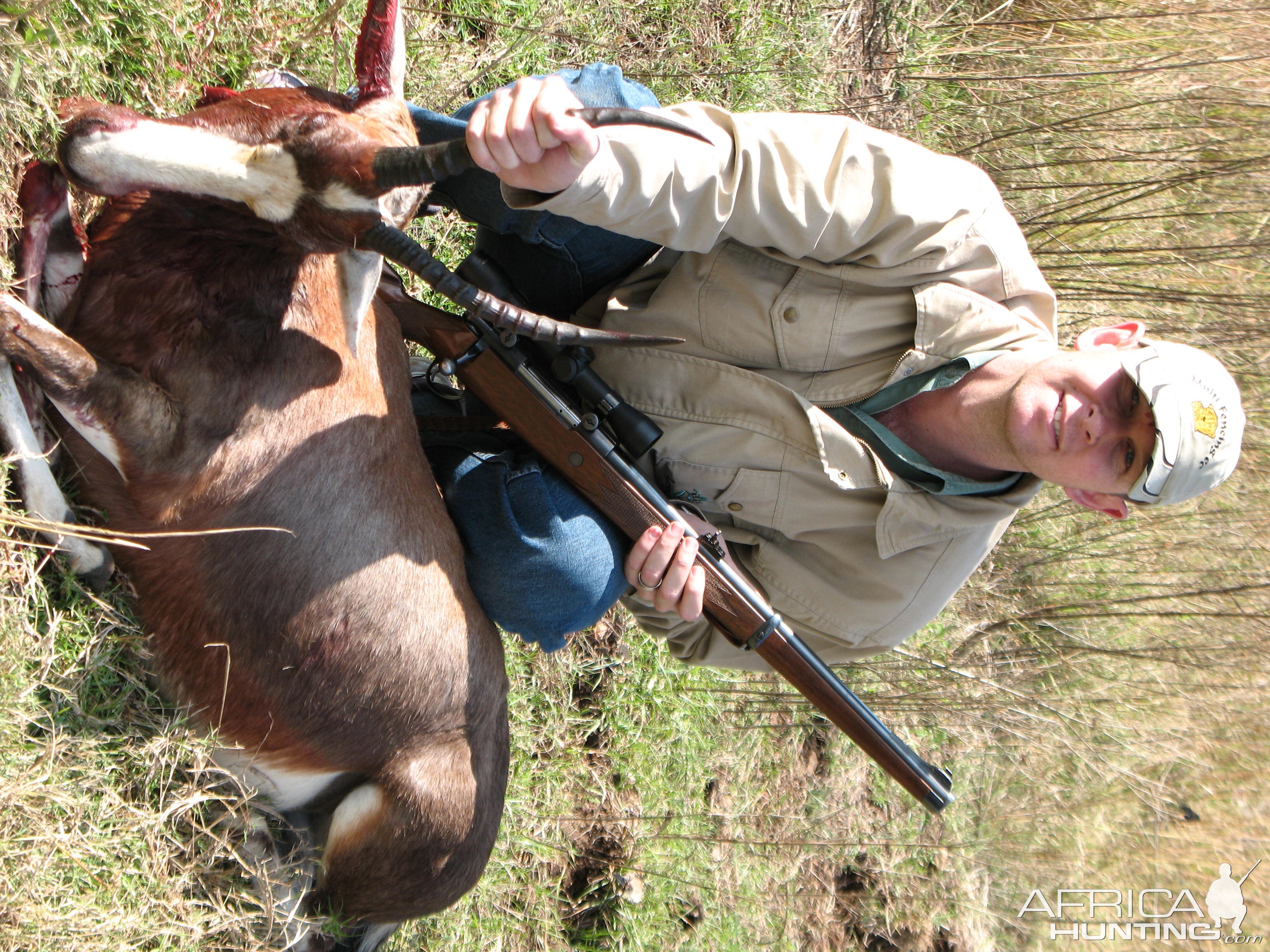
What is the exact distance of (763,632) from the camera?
3516 mm

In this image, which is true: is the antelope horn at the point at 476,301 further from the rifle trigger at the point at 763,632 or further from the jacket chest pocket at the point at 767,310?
the rifle trigger at the point at 763,632

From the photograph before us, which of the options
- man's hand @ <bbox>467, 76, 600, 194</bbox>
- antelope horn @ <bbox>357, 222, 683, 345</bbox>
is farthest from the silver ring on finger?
man's hand @ <bbox>467, 76, 600, 194</bbox>

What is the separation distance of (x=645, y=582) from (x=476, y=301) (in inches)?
51.6

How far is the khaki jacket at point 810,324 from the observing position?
292 cm

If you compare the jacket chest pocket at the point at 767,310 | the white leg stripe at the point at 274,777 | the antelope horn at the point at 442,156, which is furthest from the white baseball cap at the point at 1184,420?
the white leg stripe at the point at 274,777

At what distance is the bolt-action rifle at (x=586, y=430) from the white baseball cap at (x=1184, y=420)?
4.45 ft

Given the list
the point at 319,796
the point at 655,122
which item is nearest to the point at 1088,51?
the point at 655,122

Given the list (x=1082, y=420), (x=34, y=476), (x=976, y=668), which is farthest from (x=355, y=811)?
(x=976, y=668)

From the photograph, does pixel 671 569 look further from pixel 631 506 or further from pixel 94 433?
pixel 94 433

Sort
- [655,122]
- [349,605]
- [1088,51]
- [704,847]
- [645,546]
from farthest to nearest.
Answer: [1088,51]
[704,847]
[645,546]
[349,605]
[655,122]

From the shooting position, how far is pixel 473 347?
3287 millimetres

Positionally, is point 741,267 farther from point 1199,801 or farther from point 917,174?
point 1199,801

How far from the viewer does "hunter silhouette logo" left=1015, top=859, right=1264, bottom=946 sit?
6.27m

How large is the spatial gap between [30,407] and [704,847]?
4.24m
